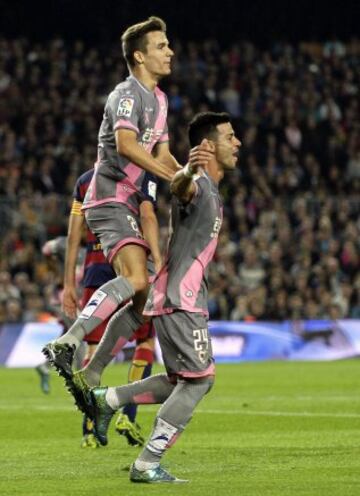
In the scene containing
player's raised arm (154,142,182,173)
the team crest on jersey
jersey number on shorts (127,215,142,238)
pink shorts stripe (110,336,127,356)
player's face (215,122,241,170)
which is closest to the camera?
player's face (215,122,241,170)

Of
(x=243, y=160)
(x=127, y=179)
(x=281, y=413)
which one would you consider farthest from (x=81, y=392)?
(x=243, y=160)

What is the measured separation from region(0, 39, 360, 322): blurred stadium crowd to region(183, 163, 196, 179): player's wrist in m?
14.9

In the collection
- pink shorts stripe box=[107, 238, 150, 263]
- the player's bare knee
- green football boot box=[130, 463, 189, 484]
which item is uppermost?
pink shorts stripe box=[107, 238, 150, 263]

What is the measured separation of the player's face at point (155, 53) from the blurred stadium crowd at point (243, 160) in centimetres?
1302

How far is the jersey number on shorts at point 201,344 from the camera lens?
25.7 feet

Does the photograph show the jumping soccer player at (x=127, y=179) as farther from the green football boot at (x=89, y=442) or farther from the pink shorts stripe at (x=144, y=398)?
the green football boot at (x=89, y=442)

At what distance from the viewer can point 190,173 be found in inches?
297

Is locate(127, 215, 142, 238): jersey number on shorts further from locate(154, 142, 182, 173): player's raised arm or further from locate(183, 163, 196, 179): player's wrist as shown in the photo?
locate(183, 163, 196, 179): player's wrist

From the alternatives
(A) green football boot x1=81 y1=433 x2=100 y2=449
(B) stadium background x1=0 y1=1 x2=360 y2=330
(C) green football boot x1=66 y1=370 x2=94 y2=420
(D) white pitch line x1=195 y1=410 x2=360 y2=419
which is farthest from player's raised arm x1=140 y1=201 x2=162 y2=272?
(B) stadium background x1=0 y1=1 x2=360 y2=330


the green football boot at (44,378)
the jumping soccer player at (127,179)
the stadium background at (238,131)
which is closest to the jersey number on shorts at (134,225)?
the jumping soccer player at (127,179)

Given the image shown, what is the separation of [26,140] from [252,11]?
1031 cm

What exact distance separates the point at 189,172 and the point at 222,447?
298 cm

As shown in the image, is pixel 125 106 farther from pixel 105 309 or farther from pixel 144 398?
pixel 144 398

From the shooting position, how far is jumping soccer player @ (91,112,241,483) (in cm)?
782
